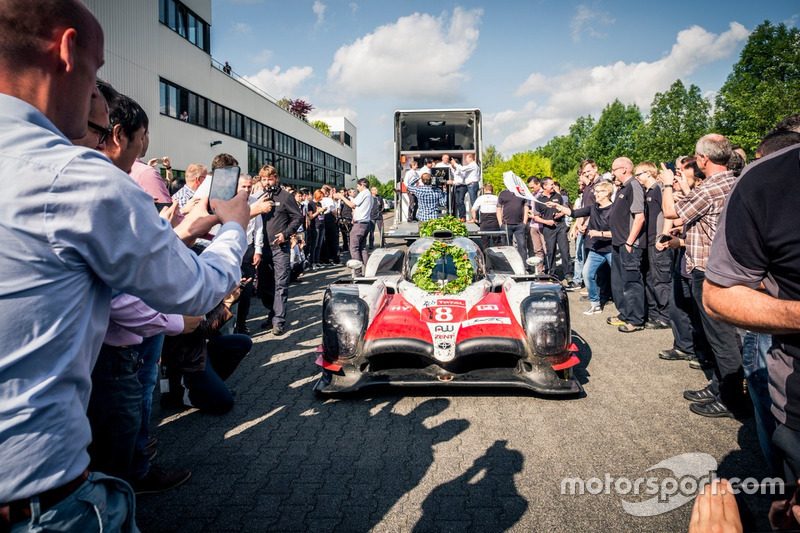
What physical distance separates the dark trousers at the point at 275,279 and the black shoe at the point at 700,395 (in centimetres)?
483

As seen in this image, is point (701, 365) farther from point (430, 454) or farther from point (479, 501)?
point (479, 501)

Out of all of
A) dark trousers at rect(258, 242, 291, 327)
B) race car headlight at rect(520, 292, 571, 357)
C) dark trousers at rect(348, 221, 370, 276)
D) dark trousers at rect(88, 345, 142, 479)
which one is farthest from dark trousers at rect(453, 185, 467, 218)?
dark trousers at rect(88, 345, 142, 479)

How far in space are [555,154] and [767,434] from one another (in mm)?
95026

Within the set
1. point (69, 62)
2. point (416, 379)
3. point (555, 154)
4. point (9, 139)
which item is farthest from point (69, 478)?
point (555, 154)

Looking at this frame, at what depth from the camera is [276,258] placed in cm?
681

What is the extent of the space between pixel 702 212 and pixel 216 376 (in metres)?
4.42

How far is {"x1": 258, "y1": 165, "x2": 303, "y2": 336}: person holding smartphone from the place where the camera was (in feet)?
22.0

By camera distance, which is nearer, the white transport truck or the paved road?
the paved road

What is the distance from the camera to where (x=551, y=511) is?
8.67 feet

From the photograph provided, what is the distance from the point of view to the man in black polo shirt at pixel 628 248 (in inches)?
258

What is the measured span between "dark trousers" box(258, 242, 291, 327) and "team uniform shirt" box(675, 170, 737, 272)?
188 inches

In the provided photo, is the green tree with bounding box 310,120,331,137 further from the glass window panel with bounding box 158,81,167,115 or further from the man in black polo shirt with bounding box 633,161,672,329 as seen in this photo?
the man in black polo shirt with bounding box 633,161,672,329

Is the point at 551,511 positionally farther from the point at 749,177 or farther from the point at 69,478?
the point at 69,478

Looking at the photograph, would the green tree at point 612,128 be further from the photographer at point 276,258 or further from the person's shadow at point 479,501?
the person's shadow at point 479,501
